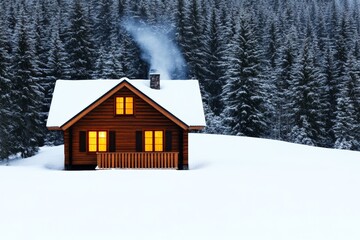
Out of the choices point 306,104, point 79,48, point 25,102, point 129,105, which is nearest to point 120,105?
point 129,105

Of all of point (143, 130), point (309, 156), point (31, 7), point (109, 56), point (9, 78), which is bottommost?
point (309, 156)

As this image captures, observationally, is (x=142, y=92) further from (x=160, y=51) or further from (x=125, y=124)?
(x=160, y=51)

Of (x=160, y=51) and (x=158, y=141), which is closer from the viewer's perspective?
(x=158, y=141)

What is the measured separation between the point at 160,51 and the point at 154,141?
42451 millimetres

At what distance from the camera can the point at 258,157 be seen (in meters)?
33.5

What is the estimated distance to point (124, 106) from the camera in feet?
100

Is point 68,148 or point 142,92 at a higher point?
point 142,92

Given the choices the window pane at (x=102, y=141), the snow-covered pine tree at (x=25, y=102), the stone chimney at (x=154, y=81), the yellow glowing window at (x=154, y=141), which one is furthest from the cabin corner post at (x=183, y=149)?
the snow-covered pine tree at (x=25, y=102)

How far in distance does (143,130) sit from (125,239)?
61.7 ft

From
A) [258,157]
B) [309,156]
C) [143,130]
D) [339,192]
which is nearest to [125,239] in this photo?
[339,192]

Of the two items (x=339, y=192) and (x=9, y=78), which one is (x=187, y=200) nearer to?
(x=339, y=192)

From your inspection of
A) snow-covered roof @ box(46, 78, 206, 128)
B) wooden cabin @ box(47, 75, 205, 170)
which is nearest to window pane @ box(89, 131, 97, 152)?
wooden cabin @ box(47, 75, 205, 170)

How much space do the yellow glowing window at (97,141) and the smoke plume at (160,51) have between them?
36424 millimetres

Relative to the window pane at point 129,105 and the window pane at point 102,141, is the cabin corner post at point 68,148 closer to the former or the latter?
the window pane at point 102,141
